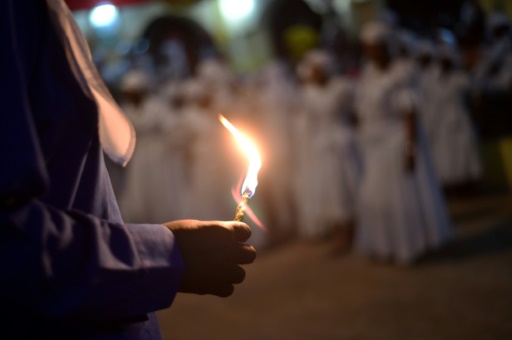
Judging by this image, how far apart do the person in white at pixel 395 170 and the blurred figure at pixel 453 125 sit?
126 inches

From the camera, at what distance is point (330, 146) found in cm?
685

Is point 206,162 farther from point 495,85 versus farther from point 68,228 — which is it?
point 68,228

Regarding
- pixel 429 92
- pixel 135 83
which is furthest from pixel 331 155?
pixel 135 83

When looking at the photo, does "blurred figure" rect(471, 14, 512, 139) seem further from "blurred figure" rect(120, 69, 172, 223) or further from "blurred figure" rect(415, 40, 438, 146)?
"blurred figure" rect(120, 69, 172, 223)

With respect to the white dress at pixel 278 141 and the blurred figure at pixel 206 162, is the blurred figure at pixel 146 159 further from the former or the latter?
the white dress at pixel 278 141

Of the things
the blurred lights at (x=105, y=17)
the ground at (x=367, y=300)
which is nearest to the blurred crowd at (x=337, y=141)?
the ground at (x=367, y=300)

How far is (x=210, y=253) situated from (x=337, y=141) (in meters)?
5.94

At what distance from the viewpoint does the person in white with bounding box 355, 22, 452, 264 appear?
5605 mm

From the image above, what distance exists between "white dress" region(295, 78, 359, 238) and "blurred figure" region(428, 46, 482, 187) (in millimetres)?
2688

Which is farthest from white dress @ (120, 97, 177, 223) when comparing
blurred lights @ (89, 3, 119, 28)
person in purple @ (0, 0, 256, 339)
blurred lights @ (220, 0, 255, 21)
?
blurred lights @ (89, 3, 119, 28)

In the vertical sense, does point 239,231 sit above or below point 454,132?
above

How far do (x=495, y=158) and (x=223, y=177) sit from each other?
13.2 ft

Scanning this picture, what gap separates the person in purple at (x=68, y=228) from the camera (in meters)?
0.77

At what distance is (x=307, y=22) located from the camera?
18.2 meters
